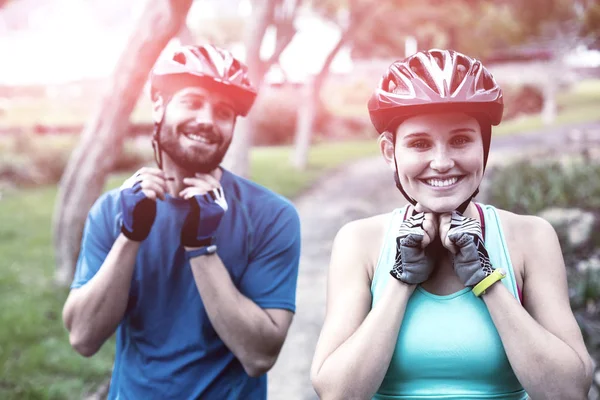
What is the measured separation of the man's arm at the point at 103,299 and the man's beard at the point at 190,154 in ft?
1.26

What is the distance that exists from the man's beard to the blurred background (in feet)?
7.76

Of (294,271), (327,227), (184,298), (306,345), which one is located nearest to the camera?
(184,298)

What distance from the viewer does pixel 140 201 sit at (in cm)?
261

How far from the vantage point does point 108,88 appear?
6.47m

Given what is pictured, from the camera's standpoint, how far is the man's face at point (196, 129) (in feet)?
8.98

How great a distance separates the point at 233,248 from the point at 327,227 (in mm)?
8314

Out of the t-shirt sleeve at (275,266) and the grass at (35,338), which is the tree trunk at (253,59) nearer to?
the grass at (35,338)

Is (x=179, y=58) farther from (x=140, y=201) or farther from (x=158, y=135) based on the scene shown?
(x=140, y=201)

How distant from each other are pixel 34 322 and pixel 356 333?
16.8 feet

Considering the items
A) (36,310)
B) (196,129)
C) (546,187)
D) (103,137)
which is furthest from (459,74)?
(546,187)

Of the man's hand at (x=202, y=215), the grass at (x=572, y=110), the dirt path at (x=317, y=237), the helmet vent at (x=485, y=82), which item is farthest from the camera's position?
the grass at (x=572, y=110)

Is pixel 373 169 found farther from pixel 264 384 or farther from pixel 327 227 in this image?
pixel 264 384

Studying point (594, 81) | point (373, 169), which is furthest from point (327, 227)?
point (594, 81)

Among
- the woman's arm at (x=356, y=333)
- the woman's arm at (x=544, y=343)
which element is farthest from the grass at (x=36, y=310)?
the woman's arm at (x=544, y=343)
